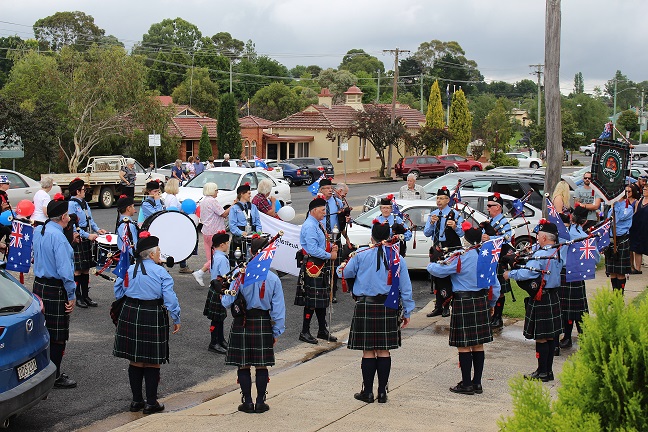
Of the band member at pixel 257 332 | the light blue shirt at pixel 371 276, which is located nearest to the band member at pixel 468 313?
the light blue shirt at pixel 371 276

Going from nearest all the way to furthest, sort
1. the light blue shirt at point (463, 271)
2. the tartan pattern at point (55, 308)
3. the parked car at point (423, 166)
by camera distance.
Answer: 1. the light blue shirt at point (463, 271)
2. the tartan pattern at point (55, 308)
3. the parked car at point (423, 166)

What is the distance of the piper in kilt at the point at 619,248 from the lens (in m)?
12.6

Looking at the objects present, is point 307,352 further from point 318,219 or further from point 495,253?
point 495,253

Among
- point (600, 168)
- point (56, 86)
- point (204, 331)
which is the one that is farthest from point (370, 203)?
point (56, 86)

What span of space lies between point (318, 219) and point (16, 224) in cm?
361

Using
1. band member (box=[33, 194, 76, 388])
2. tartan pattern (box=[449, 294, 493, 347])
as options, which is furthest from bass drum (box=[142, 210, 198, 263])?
tartan pattern (box=[449, 294, 493, 347])

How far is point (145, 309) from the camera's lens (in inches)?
293

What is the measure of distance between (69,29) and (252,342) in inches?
3717

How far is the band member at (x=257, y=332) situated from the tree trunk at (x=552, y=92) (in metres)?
10.1

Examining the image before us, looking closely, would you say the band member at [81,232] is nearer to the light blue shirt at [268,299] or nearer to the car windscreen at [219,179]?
the light blue shirt at [268,299]

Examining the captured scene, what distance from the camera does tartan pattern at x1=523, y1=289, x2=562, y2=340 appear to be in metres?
8.37

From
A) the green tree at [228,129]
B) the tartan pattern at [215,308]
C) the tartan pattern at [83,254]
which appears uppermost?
the green tree at [228,129]

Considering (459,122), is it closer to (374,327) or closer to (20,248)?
(20,248)

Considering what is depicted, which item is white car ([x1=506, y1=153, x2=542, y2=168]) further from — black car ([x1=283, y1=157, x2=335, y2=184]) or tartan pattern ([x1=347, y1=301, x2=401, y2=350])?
tartan pattern ([x1=347, y1=301, x2=401, y2=350])
